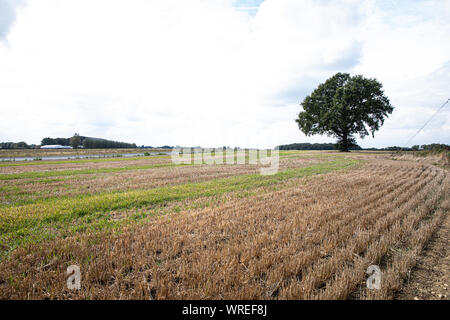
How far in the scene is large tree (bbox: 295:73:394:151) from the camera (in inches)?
1699

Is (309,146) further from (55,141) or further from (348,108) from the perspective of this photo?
(55,141)

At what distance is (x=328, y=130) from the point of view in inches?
1911

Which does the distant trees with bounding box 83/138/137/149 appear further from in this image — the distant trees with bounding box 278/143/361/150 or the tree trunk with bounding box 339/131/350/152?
the tree trunk with bounding box 339/131/350/152

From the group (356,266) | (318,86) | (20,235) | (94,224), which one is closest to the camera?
(356,266)

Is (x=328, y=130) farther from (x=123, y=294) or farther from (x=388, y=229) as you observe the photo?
(x=123, y=294)

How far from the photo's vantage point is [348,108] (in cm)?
4303

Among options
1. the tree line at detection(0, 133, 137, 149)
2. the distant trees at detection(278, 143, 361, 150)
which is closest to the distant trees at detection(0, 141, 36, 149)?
the tree line at detection(0, 133, 137, 149)

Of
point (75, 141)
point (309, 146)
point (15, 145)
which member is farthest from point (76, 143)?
point (309, 146)

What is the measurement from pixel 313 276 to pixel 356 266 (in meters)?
1.02

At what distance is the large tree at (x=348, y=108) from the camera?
43.2m

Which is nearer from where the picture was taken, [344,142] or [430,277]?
[430,277]

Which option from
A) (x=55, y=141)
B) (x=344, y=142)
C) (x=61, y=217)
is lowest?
(x=61, y=217)

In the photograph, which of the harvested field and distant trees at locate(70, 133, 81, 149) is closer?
the harvested field
